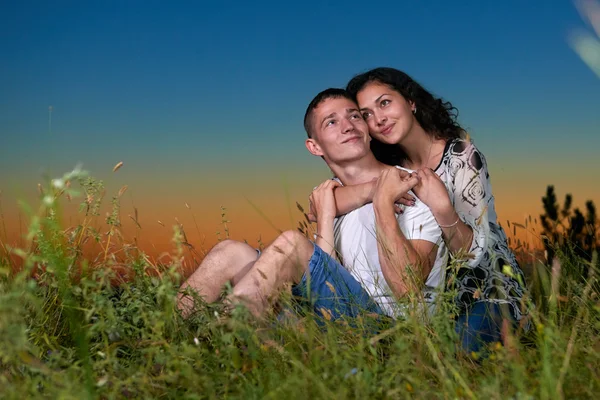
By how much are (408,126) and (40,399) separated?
311cm

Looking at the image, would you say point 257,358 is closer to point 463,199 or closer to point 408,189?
point 408,189

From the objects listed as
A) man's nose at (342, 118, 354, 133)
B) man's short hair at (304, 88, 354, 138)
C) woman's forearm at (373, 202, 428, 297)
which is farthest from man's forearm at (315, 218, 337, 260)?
man's short hair at (304, 88, 354, 138)

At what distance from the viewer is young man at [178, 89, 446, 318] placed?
3.33m

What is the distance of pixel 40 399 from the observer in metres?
2.13

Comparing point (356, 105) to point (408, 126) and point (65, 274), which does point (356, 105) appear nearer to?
point (408, 126)

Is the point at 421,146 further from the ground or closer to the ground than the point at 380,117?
closer to the ground

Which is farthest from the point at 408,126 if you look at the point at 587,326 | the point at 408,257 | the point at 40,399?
the point at 40,399

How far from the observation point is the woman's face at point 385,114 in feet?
14.5

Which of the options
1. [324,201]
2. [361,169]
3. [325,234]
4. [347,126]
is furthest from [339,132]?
[325,234]

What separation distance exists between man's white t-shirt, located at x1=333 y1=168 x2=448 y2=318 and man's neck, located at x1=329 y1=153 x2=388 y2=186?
0.85 ft

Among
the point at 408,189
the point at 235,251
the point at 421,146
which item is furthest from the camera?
the point at 421,146

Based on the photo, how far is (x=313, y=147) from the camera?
4484 millimetres

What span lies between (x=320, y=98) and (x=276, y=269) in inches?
61.3

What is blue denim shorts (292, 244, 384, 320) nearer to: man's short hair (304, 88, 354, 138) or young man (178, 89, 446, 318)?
young man (178, 89, 446, 318)
